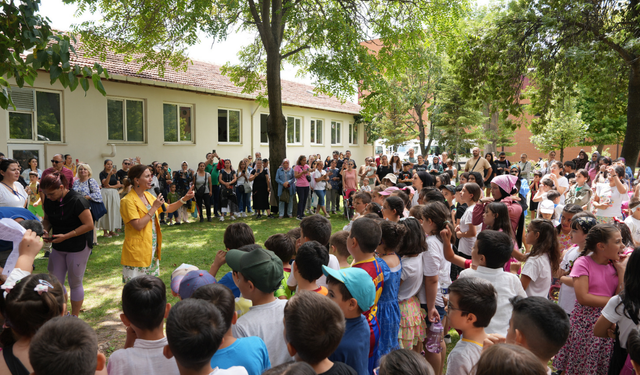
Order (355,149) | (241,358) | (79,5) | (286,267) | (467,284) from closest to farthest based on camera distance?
(241,358)
(467,284)
(286,267)
(79,5)
(355,149)

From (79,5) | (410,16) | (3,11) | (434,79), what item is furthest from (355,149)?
(3,11)

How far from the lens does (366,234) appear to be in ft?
9.73

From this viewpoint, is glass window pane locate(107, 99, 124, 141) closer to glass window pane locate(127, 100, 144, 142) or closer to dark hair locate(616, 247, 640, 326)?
glass window pane locate(127, 100, 144, 142)

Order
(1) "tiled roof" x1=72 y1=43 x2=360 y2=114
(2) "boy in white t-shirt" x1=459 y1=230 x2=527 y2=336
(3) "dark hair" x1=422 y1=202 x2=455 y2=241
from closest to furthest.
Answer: (2) "boy in white t-shirt" x1=459 y1=230 x2=527 y2=336 → (3) "dark hair" x1=422 y1=202 x2=455 y2=241 → (1) "tiled roof" x1=72 y1=43 x2=360 y2=114

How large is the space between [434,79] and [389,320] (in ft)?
100

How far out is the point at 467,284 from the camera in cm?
239

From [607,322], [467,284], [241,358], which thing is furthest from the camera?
[607,322]

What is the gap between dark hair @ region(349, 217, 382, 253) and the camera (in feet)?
9.72

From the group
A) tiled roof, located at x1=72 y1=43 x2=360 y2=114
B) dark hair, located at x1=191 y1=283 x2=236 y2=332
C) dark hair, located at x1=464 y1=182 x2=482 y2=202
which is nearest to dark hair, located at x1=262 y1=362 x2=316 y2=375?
dark hair, located at x1=191 y1=283 x2=236 y2=332

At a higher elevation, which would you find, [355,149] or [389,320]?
[355,149]

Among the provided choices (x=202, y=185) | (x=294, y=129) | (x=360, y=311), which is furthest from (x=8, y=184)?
(x=294, y=129)

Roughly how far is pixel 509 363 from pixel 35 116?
1385cm

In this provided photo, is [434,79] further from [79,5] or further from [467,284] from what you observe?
[467,284]

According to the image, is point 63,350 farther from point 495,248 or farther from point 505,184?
point 505,184
